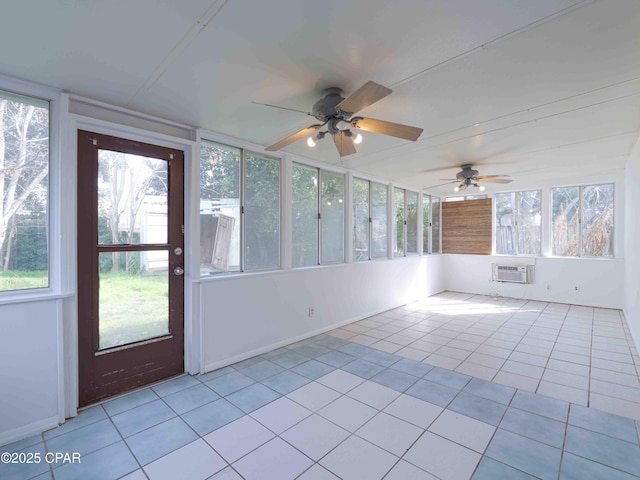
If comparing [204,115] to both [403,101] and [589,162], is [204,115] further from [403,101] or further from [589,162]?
[589,162]

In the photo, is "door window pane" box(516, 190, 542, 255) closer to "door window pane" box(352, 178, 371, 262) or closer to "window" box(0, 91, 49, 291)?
"door window pane" box(352, 178, 371, 262)

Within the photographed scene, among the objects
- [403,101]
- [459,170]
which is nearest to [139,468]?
[403,101]

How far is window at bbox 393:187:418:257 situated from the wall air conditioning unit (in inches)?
72.5

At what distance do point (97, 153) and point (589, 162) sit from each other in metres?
6.10

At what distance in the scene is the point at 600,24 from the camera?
60.4 inches

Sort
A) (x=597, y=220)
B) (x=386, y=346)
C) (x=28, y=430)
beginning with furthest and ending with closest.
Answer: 1. (x=597, y=220)
2. (x=386, y=346)
3. (x=28, y=430)

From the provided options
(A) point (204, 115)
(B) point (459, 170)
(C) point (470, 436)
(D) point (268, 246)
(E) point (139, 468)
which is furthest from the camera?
(B) point (459, 170)

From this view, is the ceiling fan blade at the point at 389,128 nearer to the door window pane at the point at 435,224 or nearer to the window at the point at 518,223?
the door window pane at the point at 435,224

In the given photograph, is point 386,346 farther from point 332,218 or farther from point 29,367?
point 29,367

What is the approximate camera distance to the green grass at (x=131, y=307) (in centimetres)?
251

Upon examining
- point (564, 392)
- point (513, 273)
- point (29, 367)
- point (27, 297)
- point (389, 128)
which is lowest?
point (564, 392)

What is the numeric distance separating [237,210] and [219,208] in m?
0.20

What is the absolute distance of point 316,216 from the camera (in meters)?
4.21

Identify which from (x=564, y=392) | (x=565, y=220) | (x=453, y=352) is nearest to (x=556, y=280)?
(x=565, y=220)
